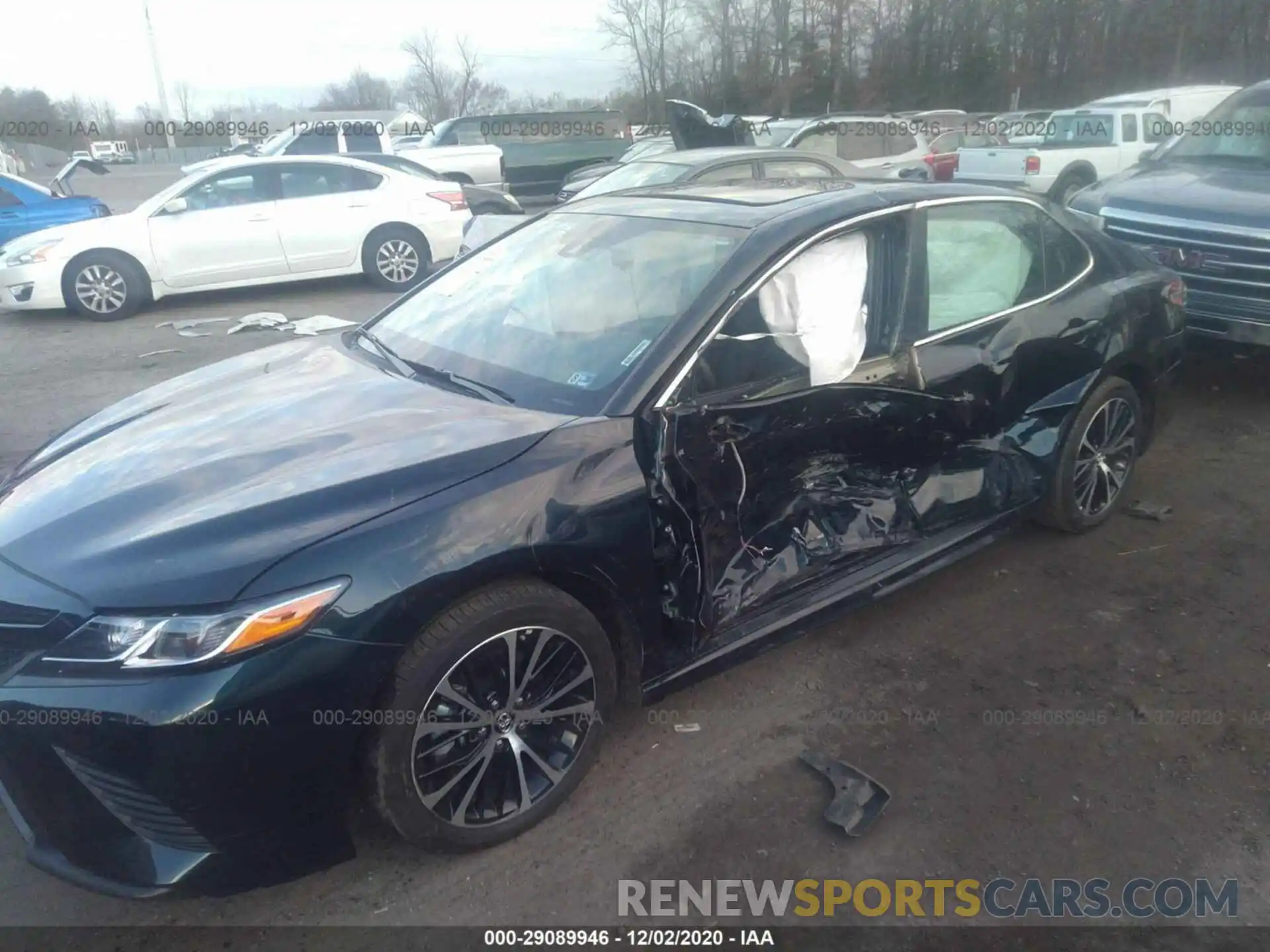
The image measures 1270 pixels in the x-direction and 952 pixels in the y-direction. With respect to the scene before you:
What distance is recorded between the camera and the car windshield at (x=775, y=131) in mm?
14867

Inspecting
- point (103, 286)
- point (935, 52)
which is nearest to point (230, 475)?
point (103, 286)

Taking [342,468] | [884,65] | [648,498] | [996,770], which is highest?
[884,65]

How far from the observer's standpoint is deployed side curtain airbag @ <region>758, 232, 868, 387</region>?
10.2 ft

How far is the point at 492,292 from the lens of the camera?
11.7ft

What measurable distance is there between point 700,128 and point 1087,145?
647 cm

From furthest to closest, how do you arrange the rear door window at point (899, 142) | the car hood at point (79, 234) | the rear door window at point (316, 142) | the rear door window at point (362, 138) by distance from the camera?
1. the rear door window at point (362, 138)
2. the rear door window at point (316, 142)
3. the rear door window at point (899, 142)
4. the car hood at point (79, 234)

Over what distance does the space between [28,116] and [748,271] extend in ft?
177

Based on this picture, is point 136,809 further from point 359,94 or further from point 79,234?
point 359,94

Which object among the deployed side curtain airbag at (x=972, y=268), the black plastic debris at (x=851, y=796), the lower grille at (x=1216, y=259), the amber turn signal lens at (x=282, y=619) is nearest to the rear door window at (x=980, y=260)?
the deployed side curtain airbag at (x=972, y=268)

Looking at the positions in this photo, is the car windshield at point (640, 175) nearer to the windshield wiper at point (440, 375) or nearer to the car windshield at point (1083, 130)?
the windshield wiper at point (440, 375)

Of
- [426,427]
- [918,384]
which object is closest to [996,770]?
[918,384]

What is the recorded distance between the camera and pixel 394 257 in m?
11.0

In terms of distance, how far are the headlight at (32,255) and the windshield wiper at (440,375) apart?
7.77 meters

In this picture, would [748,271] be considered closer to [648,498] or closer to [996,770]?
[648,498]
